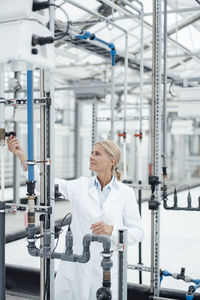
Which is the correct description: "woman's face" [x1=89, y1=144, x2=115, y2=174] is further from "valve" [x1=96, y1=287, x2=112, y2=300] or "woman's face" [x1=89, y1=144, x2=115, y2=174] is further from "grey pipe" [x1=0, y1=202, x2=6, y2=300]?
"valve" [x1=96, y1=287, x2=112, y2=300]

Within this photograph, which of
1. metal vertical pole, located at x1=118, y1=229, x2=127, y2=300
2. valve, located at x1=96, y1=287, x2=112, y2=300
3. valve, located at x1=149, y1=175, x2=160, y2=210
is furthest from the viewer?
valve, located at x1=149, y1=175, x2=160, y2=210

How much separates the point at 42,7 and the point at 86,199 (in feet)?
3.42

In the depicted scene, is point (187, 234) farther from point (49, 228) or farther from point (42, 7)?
point (42, 7)

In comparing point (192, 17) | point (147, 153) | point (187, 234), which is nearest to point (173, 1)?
point (192, 17)

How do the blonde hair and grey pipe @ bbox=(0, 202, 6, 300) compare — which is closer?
grey pipe @ bbox=(0, 202, 6, 300)

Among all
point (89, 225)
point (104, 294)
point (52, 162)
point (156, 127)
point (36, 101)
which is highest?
point (36, 101)

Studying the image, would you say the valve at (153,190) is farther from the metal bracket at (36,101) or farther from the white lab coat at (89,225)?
the metal bracket at (36,101)

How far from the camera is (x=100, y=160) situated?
215 cm

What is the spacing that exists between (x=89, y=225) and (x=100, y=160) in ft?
1.18

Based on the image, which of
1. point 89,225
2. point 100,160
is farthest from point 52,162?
point 89,225

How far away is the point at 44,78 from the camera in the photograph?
79.0 inches

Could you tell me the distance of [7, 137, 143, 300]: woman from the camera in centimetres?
206

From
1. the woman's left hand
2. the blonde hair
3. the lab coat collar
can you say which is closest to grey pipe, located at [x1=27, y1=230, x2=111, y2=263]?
the woman's left hand

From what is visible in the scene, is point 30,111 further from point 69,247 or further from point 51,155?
point 69,247
